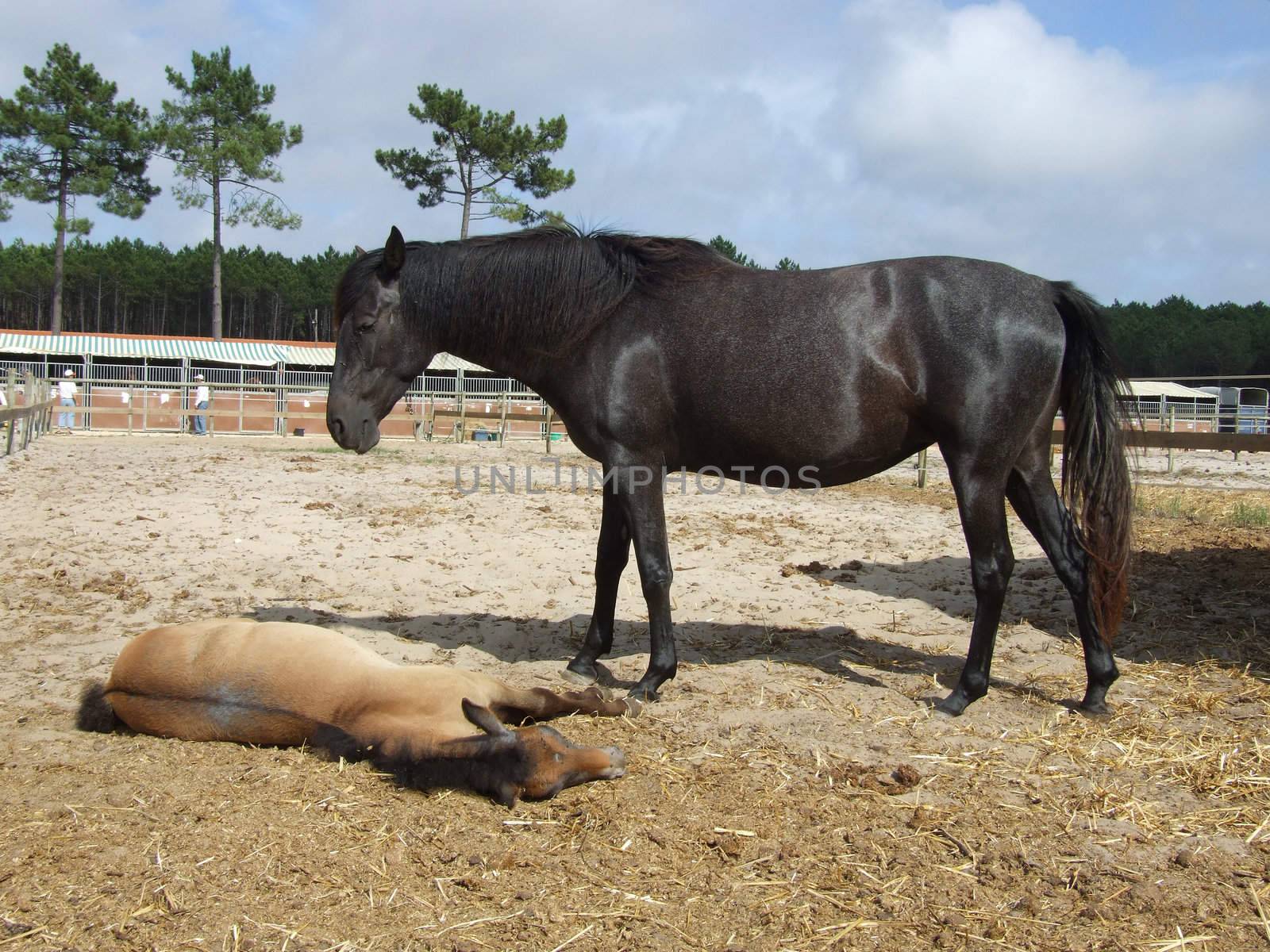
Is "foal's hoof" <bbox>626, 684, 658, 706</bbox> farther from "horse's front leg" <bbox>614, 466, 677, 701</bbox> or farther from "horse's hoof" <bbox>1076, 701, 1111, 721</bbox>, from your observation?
"horse's hoof" <bbox>1076, 701, 1111, 721</bbox>

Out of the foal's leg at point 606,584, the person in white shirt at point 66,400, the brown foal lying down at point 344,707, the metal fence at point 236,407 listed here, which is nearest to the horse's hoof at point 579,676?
the foal's leg at point 606,584

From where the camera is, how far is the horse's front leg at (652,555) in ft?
13.3

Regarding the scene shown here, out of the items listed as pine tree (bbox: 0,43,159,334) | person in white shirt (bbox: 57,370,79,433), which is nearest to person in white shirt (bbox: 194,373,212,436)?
person in white shirt (bbox: 57,370,79,433)

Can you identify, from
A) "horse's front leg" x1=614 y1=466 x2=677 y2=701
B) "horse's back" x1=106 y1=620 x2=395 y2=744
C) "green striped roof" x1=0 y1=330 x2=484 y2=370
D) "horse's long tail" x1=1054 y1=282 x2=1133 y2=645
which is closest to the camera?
"horse's back" x1=106 y1=620 x2=395 y2=744

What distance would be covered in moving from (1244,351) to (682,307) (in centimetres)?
6514

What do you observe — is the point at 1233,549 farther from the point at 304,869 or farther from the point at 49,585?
the point at 49,585

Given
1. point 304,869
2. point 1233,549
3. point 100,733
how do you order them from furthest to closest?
point 1233,549, point 100,733, point 304,869

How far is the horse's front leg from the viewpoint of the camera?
405 cm

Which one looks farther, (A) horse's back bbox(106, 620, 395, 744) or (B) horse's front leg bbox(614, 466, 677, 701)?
(B) horse's front leg bbox(614, 466, 677, 701)

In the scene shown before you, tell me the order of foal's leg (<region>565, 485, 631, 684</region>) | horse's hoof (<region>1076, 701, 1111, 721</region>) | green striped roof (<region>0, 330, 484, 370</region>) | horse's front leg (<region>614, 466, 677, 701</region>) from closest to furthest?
1. horse's hoof (<region>1076, 701, 1111, 721</region>)
2. horse's front leg (<region>614, 466, 677, 701</region>)
3. foal's leg (<region>565, 485, 631, 684</region>)
4. green striped roof (<region>0, 330, 484, 370</region>)

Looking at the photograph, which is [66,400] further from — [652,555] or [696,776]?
[696,776]

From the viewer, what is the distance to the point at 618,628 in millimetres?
5250

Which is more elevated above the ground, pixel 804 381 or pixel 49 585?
pixel 804 381

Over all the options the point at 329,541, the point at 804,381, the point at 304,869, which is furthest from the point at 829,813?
the point at 329,541
